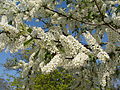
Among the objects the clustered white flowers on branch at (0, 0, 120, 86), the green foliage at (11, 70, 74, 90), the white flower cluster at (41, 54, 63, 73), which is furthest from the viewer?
the green foliage at (11, 70, 74, 90)

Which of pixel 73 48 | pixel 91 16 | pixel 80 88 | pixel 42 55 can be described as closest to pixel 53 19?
pixel 91 16

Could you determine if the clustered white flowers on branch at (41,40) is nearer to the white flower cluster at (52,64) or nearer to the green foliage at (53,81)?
the white flower cluster at (52,64)

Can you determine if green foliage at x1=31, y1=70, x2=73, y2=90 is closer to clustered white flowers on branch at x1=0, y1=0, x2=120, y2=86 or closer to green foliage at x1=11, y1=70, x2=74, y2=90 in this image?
green foliage at x1=11, y1=70, x2=74, y2=90

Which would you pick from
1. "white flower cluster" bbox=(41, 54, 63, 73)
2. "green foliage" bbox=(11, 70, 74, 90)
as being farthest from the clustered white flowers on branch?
"green foliage" bbox=(11, 70, 74, 90)

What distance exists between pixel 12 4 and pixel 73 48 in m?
2.65

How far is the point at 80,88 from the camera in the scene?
5.58 meters

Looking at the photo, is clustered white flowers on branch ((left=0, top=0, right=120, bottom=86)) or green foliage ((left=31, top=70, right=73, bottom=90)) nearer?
clustered white flowers on branch ((left=0, top=0, right=120, bottom=86))

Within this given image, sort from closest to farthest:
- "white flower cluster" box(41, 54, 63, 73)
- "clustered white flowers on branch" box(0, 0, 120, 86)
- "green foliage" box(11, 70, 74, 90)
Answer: "white flower cluster" box(41, 54, 63, 73)
"clustered white flowers on branch" box(0, 0, 120, 86)
"green foliage" box(11, 70, 74, 90)

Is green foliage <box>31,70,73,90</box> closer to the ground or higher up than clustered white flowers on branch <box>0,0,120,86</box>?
closer to the ground

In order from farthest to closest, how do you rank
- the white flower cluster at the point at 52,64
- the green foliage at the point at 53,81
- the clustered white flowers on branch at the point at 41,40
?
the green foliage at the point at 53,81 → the clustered white flowers on branch at the point at 41,40 → the white flower cluster at the point at 52,64

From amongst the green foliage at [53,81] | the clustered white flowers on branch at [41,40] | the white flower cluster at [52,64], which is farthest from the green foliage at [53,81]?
the white flower cluster at [52,64]

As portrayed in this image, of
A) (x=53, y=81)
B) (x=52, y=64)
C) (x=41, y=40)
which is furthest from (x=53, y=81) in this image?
A: (x=52, y=64)

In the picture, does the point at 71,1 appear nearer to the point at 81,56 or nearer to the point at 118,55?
the point at 118,55

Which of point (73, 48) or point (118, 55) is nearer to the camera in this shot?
point (73, 48)
